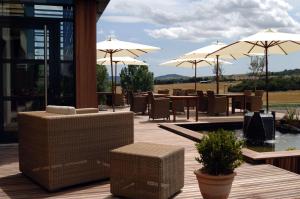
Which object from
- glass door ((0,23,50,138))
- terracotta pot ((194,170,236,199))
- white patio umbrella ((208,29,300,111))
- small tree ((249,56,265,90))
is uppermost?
small tree ((249,56,265,90))

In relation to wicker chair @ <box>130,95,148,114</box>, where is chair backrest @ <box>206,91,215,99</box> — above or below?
above

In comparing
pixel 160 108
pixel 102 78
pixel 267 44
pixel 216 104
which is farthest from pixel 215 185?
pixel 102 78

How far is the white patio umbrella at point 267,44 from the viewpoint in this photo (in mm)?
9242

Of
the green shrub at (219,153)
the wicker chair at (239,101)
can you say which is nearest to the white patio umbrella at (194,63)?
the wicker chair at (239,101)

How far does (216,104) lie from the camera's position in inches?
502

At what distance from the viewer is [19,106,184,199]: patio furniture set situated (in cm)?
399

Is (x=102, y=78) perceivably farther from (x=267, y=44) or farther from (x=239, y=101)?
(x=267, y=44)

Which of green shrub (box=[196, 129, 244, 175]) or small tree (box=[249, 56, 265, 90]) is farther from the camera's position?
small tree (box=[249, 56, 265, 90])

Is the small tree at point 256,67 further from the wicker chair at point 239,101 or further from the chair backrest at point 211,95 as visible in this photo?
the chair backrest at point 211,95

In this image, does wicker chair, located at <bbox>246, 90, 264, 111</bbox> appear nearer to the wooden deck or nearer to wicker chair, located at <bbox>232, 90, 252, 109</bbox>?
wicker chair, located at <bbox>232, 90, 252, 109</bbox>

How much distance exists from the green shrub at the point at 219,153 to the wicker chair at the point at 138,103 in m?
9.18

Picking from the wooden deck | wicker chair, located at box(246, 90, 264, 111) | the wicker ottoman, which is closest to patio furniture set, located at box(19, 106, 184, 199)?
the wicker ottoman

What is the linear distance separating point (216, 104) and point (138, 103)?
2.47 meters

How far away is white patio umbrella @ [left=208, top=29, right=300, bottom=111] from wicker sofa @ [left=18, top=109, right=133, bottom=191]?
5.39 meters
